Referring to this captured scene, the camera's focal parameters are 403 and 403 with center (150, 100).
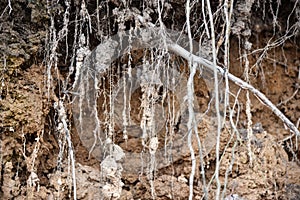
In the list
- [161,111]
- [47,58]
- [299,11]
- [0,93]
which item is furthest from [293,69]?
[0,93]

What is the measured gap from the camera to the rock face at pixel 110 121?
57.5 inches

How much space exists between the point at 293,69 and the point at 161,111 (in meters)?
0.81

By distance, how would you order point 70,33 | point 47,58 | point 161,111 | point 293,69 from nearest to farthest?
point 47,58, point 70,33, point 161,111, point 293,69

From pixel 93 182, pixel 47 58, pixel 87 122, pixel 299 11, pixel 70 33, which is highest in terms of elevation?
pixel 299 11

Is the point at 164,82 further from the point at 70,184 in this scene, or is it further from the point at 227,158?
the point at 70,184

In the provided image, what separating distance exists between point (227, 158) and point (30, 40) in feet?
3.10

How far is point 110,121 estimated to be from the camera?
5.36ft

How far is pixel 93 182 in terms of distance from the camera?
1.65 m

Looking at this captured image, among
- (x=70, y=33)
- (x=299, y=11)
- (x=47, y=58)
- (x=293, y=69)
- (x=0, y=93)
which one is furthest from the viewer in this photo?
(x=293, y=69)

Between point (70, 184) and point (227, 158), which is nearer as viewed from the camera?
point (70, 184)

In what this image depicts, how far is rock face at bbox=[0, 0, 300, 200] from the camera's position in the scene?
1461 millimetres

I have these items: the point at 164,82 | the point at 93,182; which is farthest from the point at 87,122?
the point at 164,82

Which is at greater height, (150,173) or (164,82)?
(164,82)

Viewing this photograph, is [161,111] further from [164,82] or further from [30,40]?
[30,40]
